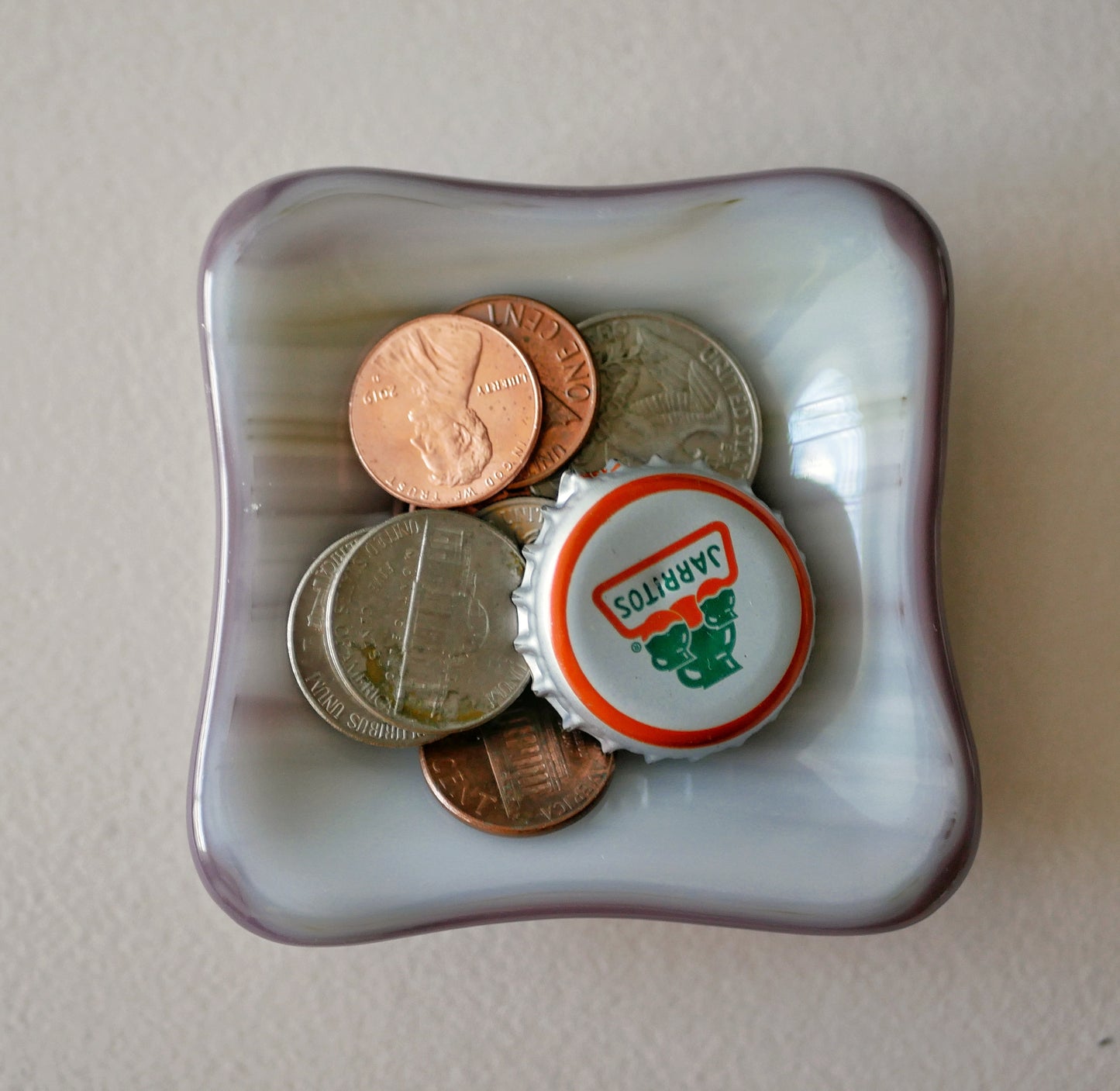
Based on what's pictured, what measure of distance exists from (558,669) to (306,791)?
0.37 ft

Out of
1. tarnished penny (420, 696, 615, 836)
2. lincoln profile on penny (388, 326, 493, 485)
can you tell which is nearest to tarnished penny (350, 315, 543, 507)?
lincoln profile on penny (388, 326, 493, 485)

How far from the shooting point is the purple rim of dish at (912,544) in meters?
0.40

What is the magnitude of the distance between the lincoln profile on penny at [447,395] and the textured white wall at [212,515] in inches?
5.9

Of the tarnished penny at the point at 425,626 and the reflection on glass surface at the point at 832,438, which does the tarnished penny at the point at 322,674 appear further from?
the reflection on glass surface at the point at 832,438

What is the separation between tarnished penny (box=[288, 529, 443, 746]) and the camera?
0.41m

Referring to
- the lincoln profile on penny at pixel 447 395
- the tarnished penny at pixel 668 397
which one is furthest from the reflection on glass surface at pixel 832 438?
the lincoln profile on penny at pixel 447 395

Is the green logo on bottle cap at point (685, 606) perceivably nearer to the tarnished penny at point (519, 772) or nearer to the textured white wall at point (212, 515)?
the tarnished penny at point (519, 772)

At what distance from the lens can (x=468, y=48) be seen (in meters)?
0.53

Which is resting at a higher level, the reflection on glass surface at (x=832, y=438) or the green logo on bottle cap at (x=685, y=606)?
the reflection on glass surface at (x=832, y=438)

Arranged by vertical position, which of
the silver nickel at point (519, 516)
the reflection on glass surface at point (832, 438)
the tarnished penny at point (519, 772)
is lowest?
the tarnished penny at point (519, 772)

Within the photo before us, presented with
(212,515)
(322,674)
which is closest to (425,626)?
(322,674)

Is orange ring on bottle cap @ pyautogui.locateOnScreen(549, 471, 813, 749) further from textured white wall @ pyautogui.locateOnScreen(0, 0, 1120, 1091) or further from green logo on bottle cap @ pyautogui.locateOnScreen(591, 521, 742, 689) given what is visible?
textured white wall @ pyautogui.locateOnScreen(0, 0, 1120, 1091)

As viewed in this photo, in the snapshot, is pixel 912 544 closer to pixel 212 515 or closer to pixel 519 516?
pixel 519 516

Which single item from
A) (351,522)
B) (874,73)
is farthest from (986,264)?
(351,522)
